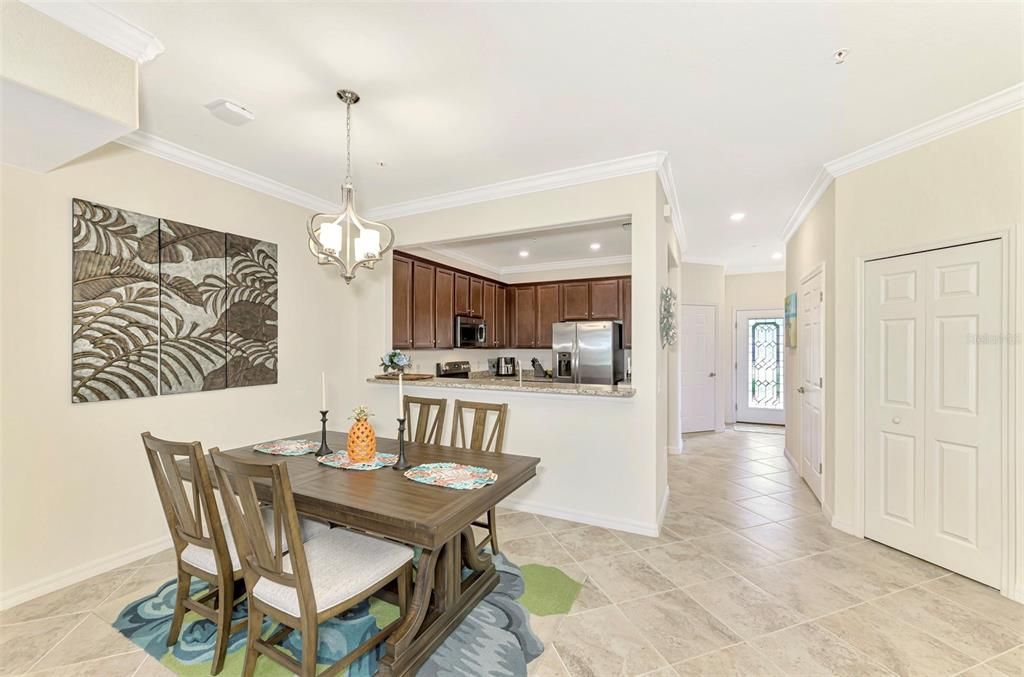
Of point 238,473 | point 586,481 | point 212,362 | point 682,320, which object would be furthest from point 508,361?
point 238,473

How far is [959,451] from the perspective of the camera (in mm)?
2594

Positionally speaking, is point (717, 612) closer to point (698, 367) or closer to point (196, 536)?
point (196, 536)

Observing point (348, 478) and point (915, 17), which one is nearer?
point (915, 17)

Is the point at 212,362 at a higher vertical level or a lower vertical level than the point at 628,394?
higher

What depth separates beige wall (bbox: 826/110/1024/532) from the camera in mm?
2375

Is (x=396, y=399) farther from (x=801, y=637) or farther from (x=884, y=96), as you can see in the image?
(x=884, y=96)

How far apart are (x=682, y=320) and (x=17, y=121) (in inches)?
263

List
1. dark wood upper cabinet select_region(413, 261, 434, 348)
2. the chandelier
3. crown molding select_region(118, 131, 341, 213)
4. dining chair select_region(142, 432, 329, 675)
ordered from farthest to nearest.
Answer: dark wood upper cabinet select_region(413, 261, 434, 348) → crown molding select_region(118, 131, 341, 213) → the chandelier → dining chair select_region(142, 432, 329, 675)

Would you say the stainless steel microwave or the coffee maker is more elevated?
the stainless steel microwave

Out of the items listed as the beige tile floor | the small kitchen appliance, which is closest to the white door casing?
the beige tile floor

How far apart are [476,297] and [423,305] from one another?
3.90 feet

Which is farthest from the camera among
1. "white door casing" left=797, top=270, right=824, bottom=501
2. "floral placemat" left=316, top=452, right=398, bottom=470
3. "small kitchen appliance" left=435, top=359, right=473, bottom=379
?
"small kitchen appliance" left=435, top=359, right=473, bottom=379

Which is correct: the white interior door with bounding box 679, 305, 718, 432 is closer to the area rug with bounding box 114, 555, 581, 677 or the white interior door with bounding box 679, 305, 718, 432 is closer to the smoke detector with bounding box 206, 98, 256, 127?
the area rug with bounding box 114, 555, 581, 677

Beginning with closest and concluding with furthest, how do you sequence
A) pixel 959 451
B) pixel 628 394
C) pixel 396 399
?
pixel 959 451
pixel 628 394
pixel 396 399
